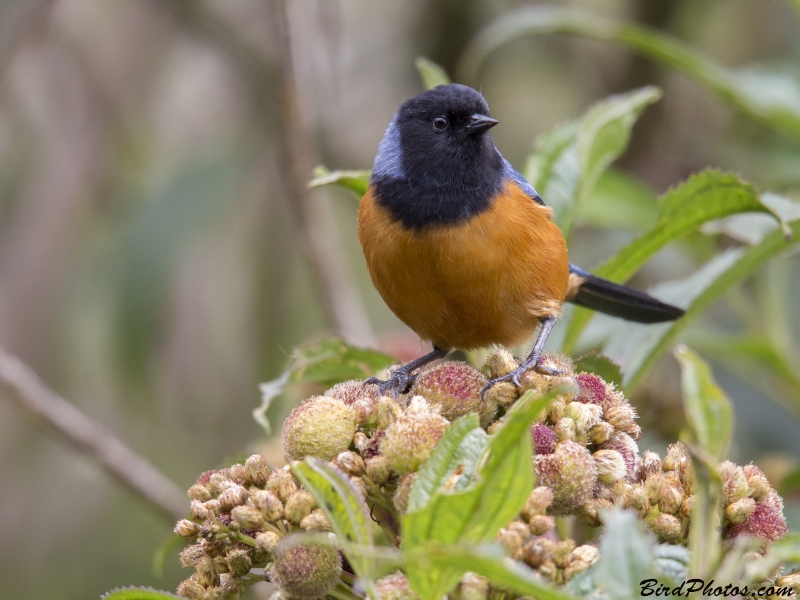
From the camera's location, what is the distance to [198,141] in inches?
258

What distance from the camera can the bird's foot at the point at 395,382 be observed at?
2.65 metres

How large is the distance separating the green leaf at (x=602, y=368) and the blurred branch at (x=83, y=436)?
185 centimetres

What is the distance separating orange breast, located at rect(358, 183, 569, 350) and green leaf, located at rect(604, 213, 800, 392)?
357mm

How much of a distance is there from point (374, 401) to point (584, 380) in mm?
525

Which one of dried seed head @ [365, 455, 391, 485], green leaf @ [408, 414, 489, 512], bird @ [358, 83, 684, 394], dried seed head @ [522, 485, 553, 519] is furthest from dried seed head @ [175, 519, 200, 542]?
bird @ [358, 83, 684, 394]

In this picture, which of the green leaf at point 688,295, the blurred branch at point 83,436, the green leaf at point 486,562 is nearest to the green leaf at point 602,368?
the green leaf at point 688,295

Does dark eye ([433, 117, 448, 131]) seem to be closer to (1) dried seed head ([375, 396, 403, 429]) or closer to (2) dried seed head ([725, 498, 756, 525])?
(1) dried seed head ([375, 396, 403, 429])

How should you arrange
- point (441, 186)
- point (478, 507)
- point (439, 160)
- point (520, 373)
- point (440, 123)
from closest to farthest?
point (478, 507) → point (520, 373) → point (441, 186) → point (439, 160) → point (440, 123)

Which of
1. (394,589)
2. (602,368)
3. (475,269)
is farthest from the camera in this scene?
(475,269)

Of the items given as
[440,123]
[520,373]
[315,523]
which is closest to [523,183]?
[440,123]

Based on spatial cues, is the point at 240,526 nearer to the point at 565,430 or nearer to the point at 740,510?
the point at 565,430

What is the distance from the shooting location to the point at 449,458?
5.28ft

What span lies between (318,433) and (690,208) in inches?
58.2

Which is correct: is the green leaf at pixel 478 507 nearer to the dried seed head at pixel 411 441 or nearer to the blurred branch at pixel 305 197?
the dried seed head at pixel 411 441
